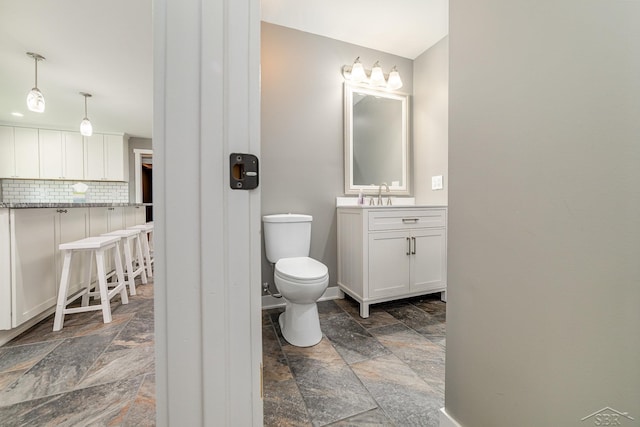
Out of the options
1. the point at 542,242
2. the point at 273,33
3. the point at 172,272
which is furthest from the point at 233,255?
the point at 273,33

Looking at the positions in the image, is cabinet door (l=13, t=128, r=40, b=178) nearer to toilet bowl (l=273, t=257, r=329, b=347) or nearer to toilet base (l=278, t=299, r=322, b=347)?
toilet bowl (l=273, t=257, r=329, b=347)

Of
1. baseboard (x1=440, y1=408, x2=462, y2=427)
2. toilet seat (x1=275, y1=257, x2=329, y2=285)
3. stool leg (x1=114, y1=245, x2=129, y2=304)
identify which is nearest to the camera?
baseboard (x1=440, y1=408, x2=462, y2=427)

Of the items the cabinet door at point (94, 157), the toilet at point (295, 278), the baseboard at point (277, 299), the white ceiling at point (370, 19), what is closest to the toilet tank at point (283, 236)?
the toilet at point (295, 278)

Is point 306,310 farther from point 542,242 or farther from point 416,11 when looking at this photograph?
point 416,11

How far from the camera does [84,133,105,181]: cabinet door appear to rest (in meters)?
4.23

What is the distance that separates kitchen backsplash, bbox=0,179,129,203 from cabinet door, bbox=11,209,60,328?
10.9ft

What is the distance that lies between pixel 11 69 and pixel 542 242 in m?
4.71

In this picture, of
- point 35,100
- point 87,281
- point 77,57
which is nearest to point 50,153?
point 77,57

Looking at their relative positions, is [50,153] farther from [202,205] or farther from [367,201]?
[202,205]

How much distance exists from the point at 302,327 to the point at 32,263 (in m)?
1.85

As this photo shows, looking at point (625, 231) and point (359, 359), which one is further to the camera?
point (359, 359)

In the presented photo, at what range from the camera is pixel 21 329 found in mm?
1546

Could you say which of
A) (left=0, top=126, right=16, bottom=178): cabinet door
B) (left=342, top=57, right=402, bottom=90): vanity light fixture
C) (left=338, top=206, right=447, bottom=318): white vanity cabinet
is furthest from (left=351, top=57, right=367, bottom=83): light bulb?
(left=0, top=126, right=16, bottom=178): cabinet door

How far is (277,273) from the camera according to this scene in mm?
1491
